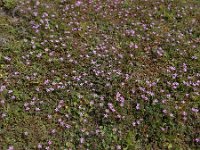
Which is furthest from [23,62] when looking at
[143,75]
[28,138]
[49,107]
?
[143,75]

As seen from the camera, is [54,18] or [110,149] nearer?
[110,149]

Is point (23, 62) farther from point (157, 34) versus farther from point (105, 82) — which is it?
point (157, 34)

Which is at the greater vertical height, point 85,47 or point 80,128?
point 85,47

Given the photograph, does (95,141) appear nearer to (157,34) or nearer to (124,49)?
(124,49)

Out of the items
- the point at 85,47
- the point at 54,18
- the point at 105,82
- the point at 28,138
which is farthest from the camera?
the point at 54,18

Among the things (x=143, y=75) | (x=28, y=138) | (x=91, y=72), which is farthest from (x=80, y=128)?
(x=143, y=75)

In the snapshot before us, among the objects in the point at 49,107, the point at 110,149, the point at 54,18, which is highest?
the point at 54,18

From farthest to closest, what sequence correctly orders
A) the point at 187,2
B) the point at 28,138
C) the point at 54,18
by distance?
the point at 187,2 → the point at 54,18 → the point at 28,138
